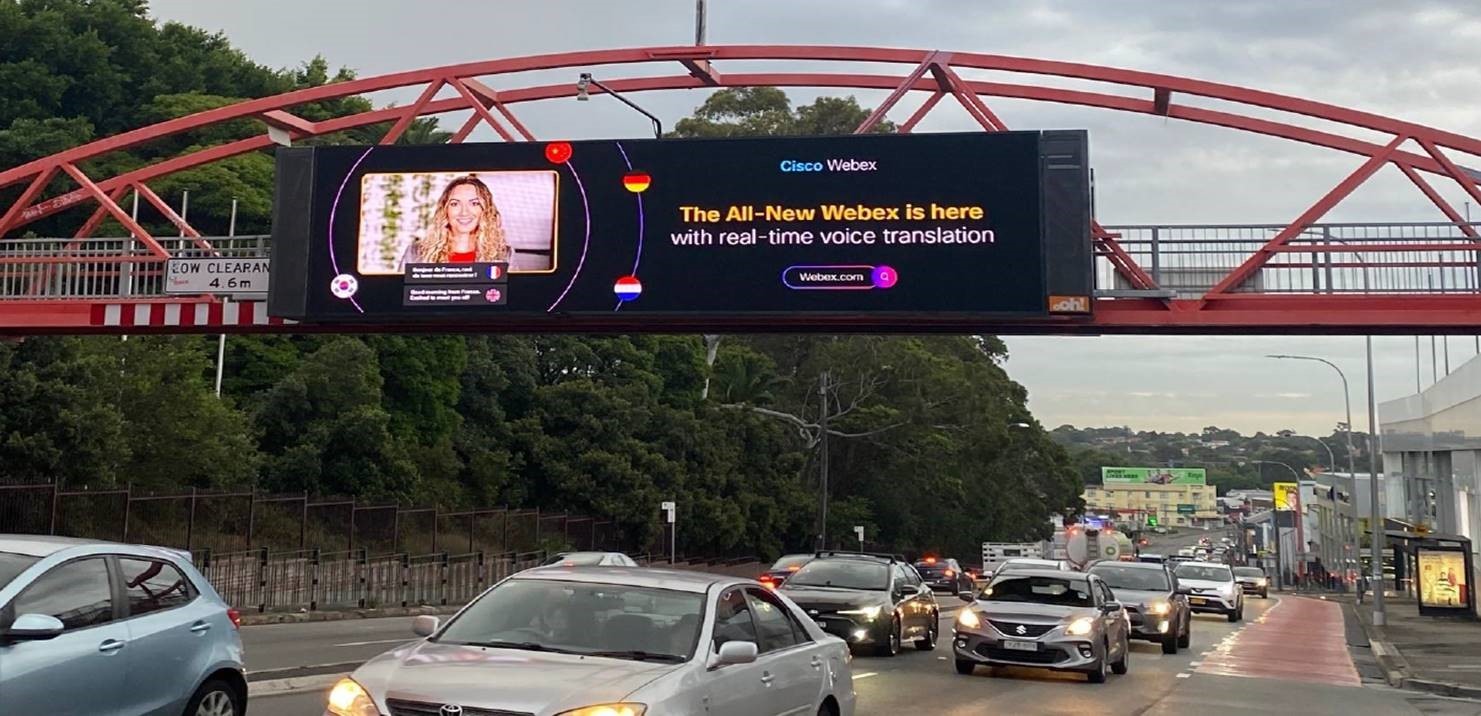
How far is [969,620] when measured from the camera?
1753cm

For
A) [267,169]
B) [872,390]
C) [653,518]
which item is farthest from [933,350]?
[267,169]

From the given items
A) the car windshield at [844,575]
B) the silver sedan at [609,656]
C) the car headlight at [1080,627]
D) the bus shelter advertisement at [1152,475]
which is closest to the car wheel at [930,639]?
the car windshield at [844,575]

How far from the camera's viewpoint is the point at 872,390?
217ft

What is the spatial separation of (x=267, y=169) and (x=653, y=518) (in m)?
22.4

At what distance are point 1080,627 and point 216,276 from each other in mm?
15100

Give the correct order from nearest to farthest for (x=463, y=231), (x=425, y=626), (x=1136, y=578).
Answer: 1. (x=425, y=626)
2. (x=463, y=231)
3. (x=1136, y=578)

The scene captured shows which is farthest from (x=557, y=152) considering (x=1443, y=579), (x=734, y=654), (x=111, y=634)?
(x=1443, y=579)

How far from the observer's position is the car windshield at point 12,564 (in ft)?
24.3

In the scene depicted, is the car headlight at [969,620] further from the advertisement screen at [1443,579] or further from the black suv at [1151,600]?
the advertisement screen at [1443,579]

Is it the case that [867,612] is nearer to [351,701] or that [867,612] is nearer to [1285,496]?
[351,701]

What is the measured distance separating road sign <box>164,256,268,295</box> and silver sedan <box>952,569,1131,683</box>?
42.9 ft

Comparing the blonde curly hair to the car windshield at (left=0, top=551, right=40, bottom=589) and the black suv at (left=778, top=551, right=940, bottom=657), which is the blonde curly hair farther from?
the car windshield at (left=0, top=551, right=40, bottom=589)

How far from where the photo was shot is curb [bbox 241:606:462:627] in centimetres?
2584

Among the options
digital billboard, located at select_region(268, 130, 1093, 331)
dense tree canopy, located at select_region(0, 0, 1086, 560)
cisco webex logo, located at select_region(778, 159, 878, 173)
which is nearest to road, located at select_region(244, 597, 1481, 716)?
digital billboard, located at select_region(268, 130, 1093, 331)
